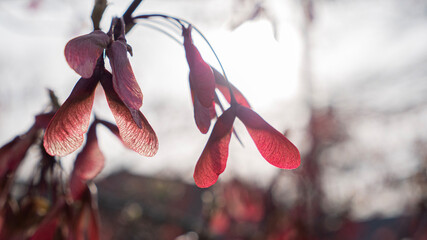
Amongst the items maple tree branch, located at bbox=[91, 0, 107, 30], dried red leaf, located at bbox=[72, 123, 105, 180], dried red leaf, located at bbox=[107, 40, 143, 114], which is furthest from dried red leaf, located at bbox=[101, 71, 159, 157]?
dried red leaf, located at bbox=[72, 123, 105, 180]

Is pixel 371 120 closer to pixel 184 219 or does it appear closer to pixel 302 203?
pixel 302 203

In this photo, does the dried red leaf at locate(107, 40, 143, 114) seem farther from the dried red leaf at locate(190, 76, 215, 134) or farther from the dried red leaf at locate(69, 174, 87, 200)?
the dried red leaf at locate(69, 174, 87, 200)

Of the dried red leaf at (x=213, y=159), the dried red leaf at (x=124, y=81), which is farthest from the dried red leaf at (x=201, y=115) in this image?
the dried red leaf at (x=124, y=81)

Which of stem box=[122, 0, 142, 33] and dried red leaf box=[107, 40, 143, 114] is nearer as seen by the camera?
dried red leaf box=[107, 40, 143, 114]

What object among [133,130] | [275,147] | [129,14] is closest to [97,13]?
[129,14]

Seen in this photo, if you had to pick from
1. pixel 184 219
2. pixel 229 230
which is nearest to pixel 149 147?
pixel 184 219

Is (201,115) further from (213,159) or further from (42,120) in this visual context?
(42,120)

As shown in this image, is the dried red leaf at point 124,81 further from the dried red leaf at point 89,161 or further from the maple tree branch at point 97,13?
the dried red leaf at point 89,161
